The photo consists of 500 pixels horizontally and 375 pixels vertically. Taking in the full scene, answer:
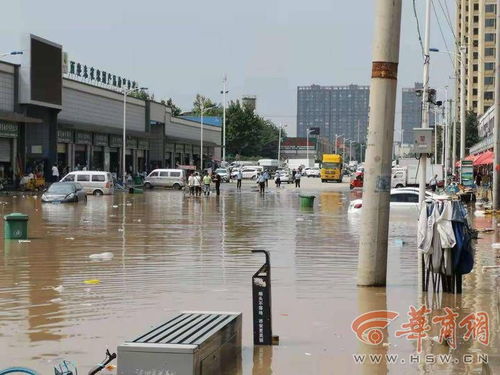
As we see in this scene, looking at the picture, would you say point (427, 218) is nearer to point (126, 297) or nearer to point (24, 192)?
point (126, 297)

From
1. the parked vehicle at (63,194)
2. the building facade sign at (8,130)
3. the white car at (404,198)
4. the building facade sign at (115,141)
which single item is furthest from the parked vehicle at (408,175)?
the white car at (404,198)

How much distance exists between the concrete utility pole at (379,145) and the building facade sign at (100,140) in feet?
210

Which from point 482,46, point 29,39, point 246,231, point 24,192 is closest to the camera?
point 246,231

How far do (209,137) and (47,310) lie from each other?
108 m

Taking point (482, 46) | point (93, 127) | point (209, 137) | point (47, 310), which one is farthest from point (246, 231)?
point (482, 46)

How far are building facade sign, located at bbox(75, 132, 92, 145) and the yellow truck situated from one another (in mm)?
35788

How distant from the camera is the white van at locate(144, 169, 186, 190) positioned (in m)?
70.4

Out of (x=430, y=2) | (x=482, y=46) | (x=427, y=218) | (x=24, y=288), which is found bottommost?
(x=24, y=288)

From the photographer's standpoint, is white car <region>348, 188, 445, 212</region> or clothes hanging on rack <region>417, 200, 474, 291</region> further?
white car <region>348, 188, 445, 212</region>

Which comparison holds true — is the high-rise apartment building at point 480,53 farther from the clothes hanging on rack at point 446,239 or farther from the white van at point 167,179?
the clothes hanging on rack at point 446,239

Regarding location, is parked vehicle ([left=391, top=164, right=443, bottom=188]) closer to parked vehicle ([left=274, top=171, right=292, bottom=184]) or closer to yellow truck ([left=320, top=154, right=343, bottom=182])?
parked vehicle ([left=274, top=171, right=292, bottom=184])

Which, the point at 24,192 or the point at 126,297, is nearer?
the point at 126,297

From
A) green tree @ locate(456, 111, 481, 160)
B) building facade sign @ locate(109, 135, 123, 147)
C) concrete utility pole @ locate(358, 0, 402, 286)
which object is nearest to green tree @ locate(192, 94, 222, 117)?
green tree @ locate(456, 111, 481, 160)

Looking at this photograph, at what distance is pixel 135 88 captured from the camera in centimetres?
8469
